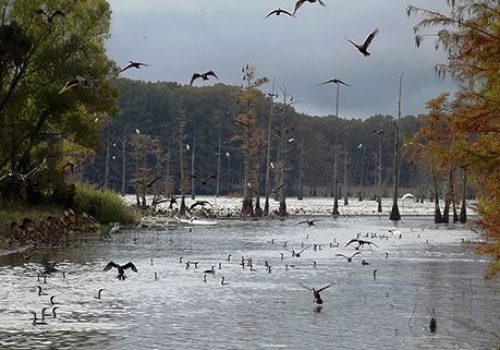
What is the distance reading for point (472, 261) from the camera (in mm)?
25484

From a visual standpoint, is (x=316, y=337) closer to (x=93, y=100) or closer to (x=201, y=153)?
(x=93, y=100)

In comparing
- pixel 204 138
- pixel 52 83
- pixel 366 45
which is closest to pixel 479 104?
pixel 366 45

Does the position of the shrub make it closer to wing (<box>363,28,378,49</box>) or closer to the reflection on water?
the reflection on water

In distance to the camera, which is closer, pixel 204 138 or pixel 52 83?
pixel 52 83

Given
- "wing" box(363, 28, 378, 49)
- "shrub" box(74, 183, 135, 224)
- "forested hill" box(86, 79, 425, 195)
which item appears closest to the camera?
"wing" box(363, 28, 378, 49)

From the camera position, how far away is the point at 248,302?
51.6ft

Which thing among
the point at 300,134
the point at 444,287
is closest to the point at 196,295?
the point at 444,287

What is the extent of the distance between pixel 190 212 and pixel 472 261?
32888mm

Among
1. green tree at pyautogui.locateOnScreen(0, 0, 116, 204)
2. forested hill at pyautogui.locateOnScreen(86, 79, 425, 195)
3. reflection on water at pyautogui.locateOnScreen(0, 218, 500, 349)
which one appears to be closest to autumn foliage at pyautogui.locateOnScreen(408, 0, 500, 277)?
reflection on water at pyautogui.locateOnScreen(0, 218, 500, 349)

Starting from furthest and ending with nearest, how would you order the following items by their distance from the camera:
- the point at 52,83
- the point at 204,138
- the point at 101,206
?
1. the point at 204,138
2. the point at 101,206
3. the point at 52,83

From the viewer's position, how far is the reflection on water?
12.0m

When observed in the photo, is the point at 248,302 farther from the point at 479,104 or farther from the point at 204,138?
the point at 204,138

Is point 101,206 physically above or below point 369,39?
below

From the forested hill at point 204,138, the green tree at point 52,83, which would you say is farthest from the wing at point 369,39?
the forested hill at point 204,138
